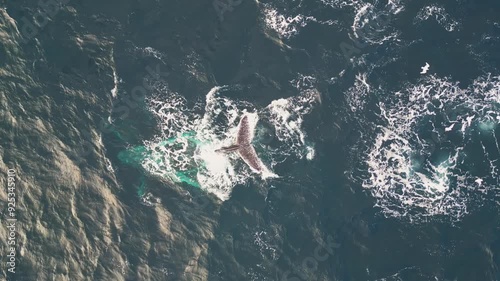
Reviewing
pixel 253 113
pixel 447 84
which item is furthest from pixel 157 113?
pixel 447 84

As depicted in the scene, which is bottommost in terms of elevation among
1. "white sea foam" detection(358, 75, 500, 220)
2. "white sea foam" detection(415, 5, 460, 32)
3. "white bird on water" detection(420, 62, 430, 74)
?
"white sea foam" detection(358, 75, 500, 220)

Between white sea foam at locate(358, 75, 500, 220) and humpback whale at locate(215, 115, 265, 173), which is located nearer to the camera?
white sea foam at locate(358, 75, 500, 220)

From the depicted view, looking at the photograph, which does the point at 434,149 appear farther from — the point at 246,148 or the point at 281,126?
the point at 246,148

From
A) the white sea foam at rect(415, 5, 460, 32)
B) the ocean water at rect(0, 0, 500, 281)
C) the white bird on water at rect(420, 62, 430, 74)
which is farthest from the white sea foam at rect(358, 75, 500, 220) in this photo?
the white sea foam at rect(415, 5, 460, 32)

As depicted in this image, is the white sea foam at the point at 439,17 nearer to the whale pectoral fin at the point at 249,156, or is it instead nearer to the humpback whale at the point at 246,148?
the humpback whale at the point at 246,148

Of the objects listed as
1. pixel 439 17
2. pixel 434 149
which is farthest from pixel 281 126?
pixel 439 17

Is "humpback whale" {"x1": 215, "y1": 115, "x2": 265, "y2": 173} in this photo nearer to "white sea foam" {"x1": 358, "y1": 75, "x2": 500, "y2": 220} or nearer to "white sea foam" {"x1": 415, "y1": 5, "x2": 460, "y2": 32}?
"white sea foam" {"x1": 358, "y1": 75, "x2": 500, "y2": 220}

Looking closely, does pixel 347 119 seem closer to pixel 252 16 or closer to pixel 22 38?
pixel 252 16

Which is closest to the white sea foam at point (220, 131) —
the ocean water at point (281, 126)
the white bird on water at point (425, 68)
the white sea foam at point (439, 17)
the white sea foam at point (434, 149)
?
the ocean water at point (281, 126)

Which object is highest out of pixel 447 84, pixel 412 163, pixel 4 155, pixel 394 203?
pixel 447 84
